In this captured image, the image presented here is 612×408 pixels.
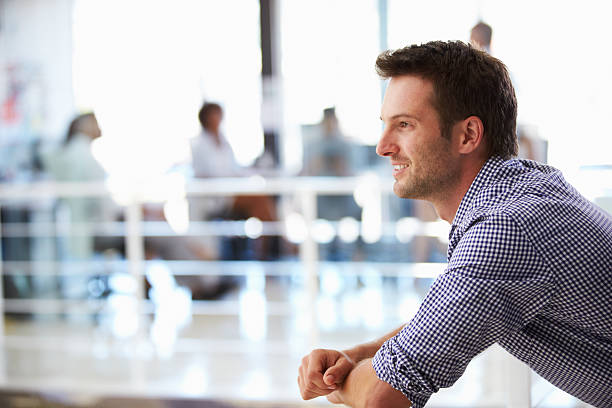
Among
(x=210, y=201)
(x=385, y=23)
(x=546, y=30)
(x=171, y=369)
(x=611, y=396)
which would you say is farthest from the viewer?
(x=385, y=23)

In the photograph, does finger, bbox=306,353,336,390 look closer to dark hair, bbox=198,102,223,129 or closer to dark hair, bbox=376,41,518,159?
dark hair, bbox=376,41,518,159

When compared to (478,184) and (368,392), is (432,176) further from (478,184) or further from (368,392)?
(368,392)

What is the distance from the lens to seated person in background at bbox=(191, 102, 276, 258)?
299cm

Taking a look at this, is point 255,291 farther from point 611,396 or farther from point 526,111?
point 611,396

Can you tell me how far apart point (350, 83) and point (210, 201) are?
1.32 m

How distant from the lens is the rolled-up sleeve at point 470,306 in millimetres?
627

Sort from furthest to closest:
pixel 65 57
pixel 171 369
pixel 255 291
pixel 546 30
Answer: pixel 65 57 → pixel 255 291 → pixel 546 30 → pixel 171 369

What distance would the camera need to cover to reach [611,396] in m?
0.74

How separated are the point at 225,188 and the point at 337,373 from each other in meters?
1.40

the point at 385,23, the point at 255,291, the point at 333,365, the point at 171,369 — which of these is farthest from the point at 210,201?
the point at 333,365

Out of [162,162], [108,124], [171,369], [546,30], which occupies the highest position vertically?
[546,30]

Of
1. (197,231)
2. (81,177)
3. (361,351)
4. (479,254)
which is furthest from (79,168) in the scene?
(479,254)

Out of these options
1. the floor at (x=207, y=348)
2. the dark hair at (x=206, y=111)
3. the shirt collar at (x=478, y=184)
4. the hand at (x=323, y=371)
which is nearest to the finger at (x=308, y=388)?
the hand at (x=323, y=371)

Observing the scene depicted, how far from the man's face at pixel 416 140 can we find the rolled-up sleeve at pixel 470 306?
0.15m
